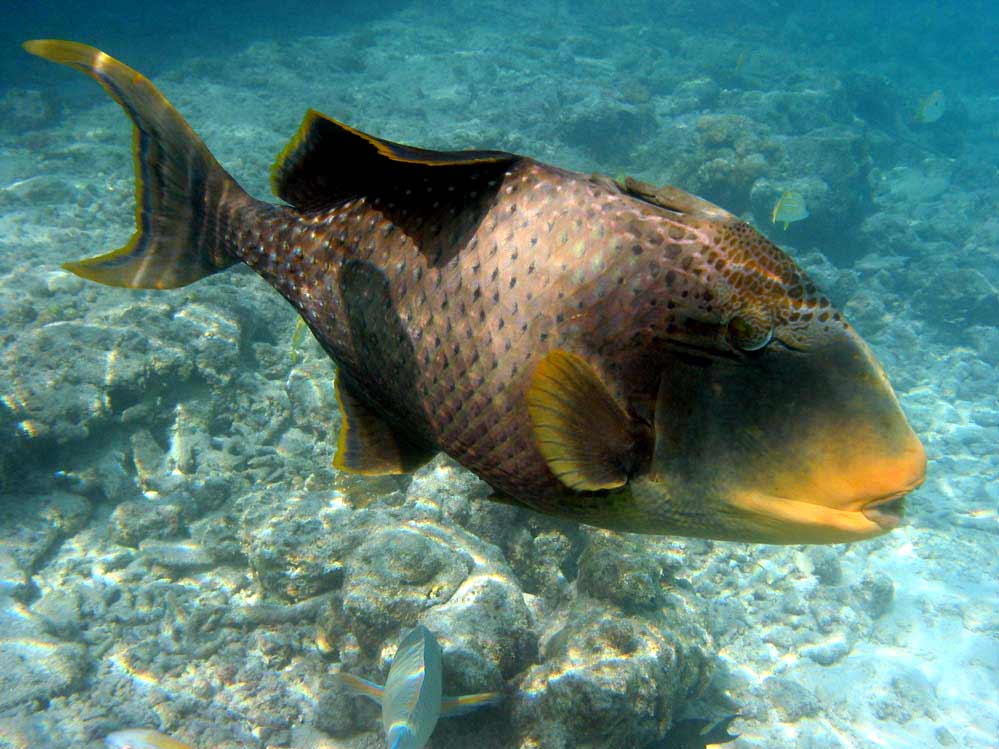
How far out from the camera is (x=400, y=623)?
4422 mm

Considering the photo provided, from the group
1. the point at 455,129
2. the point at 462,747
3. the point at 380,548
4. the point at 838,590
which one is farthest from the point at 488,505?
the point at 455,129

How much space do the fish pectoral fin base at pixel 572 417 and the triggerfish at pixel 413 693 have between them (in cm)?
291

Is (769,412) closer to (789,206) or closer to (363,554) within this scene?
(363,554)

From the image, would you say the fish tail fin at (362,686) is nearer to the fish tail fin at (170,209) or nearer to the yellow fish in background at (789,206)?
the fish tail fin at (170,209)

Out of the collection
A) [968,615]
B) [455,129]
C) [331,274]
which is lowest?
[968,615]

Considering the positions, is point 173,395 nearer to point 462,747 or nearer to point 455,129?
point 462,747

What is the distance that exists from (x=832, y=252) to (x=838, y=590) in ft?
33.9

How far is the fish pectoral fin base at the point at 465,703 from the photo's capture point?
382cm

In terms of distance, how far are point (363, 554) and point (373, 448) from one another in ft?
11.4

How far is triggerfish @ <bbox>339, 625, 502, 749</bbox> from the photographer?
126 inches

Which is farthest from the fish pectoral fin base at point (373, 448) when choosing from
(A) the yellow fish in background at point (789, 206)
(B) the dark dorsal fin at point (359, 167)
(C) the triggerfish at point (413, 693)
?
(A) the yellow fish in background at point (789, 206)

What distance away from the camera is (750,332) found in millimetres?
896

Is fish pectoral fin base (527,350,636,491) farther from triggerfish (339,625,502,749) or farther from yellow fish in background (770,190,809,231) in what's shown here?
yellow fish in background (770,190,809,231)

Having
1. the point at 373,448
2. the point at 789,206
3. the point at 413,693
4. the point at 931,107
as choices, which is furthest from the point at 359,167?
the point at 931,107
